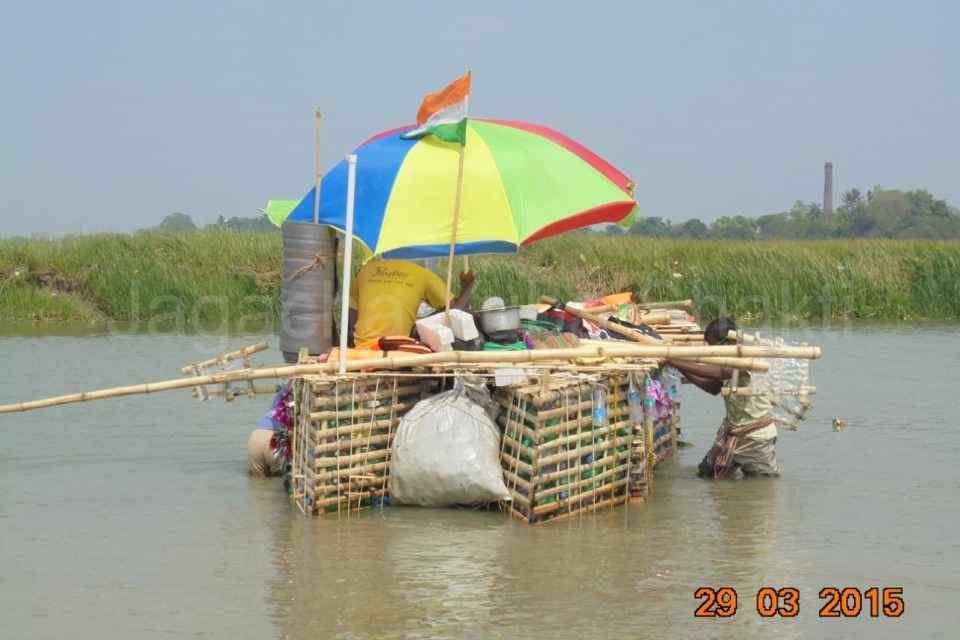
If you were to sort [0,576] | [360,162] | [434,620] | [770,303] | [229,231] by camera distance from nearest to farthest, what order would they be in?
1. [434,620]
2. [0,576]
3. [360,162]
4. [770,303]
5. [229,231]

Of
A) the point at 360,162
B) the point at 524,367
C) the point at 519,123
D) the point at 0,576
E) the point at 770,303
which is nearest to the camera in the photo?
the point at 0,576

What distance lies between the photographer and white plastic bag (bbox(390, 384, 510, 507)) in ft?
25.0

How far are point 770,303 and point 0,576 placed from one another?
15963 mm

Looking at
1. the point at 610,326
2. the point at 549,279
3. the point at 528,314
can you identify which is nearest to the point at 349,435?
the point at 528,314

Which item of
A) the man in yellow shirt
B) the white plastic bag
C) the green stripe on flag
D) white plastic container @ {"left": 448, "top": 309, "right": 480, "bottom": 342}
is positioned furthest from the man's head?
the green stripe on flag

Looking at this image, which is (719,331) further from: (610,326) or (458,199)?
(458,199)

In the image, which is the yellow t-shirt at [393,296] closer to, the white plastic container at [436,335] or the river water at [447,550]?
the white plastic container at [436,335]

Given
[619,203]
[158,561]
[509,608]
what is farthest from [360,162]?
[509,608]

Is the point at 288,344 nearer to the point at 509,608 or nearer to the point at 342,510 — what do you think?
the point at 342,510

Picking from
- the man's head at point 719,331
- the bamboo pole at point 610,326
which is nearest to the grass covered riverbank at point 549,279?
the bamboo pole at point 610,326

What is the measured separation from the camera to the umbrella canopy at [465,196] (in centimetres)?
817

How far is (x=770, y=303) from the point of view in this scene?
21.3 m

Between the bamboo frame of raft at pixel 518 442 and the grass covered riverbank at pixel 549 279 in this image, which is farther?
the grass covered riverbank at pixel 549 279

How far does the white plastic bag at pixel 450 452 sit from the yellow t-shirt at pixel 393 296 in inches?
35.0
